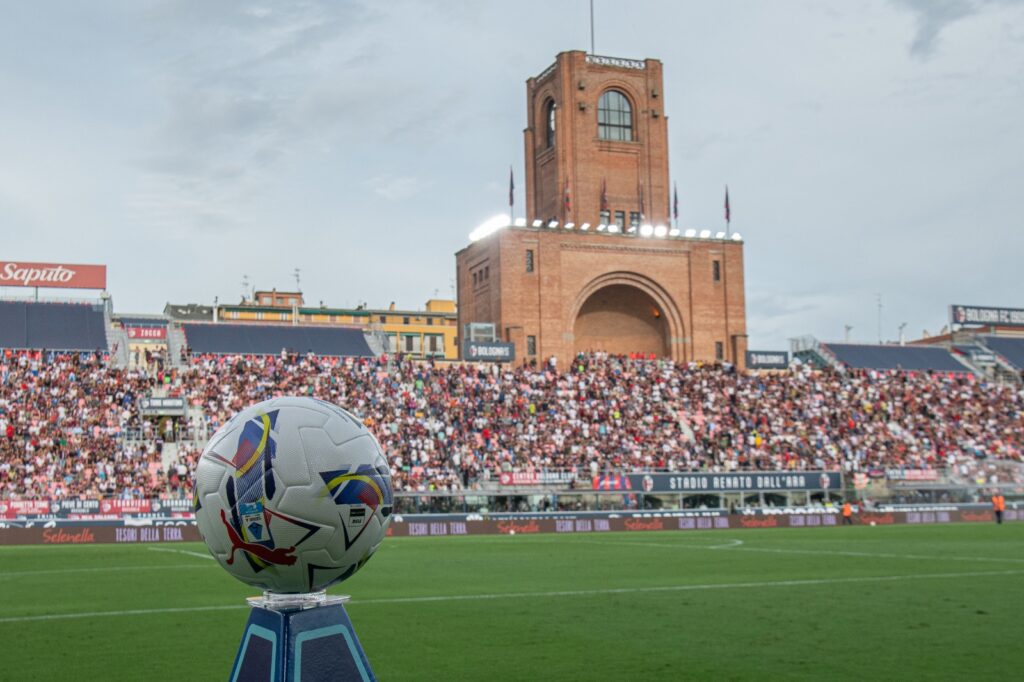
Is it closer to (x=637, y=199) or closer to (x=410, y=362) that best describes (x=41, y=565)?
(x=410, y=362)

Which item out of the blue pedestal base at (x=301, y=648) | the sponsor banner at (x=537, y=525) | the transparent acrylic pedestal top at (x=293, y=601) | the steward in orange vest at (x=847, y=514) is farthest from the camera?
the steward in orange vest at (x=847, y=514)

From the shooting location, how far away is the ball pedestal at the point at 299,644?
5.56 m

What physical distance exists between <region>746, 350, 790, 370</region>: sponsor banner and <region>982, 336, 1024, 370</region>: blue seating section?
18.2 m

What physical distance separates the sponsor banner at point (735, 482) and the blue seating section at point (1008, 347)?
30.1 metres

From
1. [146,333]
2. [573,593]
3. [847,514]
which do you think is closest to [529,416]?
[847,514]

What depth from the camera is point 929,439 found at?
195ft

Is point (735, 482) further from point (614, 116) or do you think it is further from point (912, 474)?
point (614, 116)

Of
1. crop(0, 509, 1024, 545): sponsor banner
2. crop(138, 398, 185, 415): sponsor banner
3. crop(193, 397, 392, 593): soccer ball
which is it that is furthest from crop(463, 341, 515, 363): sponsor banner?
crop(193, 397, 392, 593): soccer ball

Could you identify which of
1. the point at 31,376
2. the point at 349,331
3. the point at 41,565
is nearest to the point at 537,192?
the point at 349,331

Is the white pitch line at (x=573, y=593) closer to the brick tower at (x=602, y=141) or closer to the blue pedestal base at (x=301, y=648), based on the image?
the blue pedestal base at (x=301, y=648)

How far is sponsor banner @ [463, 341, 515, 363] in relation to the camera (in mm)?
62156

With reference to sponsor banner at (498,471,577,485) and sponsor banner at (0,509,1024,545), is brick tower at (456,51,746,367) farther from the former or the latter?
sponsor banner at (0,509,1024,545)

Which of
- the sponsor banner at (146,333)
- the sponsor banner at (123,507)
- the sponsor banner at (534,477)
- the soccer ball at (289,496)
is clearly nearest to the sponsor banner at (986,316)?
the sponsor banner at (534,477)

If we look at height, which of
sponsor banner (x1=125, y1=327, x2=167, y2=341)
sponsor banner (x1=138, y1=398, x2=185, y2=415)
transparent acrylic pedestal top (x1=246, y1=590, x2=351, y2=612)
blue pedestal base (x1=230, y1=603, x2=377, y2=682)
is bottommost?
blue pedestal base (x1=230, y1=603, x2=377, y2=682)
